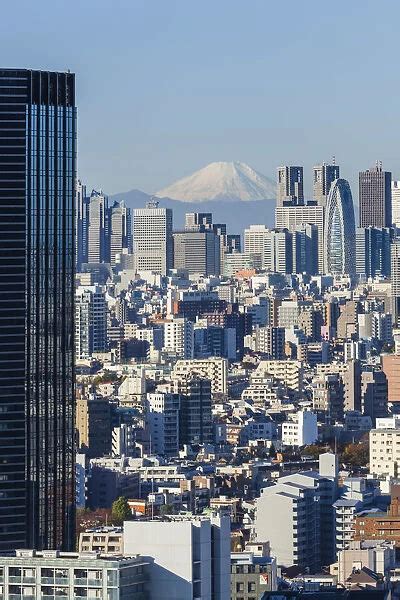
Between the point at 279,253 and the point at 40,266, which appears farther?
the point at 279,253

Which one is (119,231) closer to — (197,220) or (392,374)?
(197,220)

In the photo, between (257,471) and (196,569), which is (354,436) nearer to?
(257,471)

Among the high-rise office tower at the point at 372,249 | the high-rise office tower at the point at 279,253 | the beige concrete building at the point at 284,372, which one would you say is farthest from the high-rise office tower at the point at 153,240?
the beige concrete building at the point at 284,372

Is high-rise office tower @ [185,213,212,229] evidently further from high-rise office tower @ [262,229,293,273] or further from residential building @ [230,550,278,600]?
residential building @ [230,550,278,600]

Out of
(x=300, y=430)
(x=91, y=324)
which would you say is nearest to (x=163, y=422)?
(x=300, y=430)

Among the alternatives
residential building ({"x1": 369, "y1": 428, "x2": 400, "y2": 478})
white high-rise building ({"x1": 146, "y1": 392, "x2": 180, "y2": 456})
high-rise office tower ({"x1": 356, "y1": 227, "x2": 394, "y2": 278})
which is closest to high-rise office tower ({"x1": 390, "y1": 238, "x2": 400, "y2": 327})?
high-rise office tower ({"x1": 356, "y1": 227, "x2": 394, "y2": 278})

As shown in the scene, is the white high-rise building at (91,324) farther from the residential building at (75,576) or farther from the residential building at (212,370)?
the residential building at (75,576)

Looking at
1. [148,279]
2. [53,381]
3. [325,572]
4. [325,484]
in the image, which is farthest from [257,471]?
[148,279]
